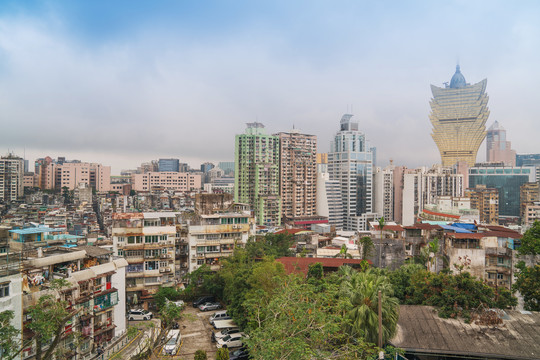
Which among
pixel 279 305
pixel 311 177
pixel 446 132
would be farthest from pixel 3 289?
pixel 446 132

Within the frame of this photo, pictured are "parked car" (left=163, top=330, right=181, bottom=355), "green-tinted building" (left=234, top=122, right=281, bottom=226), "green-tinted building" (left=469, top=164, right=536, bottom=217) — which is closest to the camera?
"parked car" (left=163, top=330, right=181, bottom=355)

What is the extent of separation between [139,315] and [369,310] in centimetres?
1590

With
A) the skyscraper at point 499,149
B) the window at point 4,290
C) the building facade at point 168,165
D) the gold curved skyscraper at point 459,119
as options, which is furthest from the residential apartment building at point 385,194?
the skyscraper at point 499,149

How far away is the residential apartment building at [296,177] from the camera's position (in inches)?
3137

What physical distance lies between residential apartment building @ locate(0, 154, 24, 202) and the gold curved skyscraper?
130316 mm

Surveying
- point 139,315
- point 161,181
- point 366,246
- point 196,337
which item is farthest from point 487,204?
point 139,315

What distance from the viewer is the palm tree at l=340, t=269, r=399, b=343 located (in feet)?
48.1

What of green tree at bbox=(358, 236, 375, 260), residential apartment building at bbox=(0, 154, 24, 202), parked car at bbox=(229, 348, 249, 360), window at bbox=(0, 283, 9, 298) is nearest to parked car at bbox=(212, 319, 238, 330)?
parked car at bbox=(229, 348, 249, 360)

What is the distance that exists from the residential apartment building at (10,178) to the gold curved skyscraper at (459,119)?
428 feet

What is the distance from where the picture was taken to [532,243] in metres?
21.6

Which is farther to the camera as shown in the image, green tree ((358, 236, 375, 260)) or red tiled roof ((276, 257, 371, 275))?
green tree ((358, 236, 375, 260))

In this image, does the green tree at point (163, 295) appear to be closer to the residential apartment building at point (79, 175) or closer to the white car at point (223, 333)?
the white car at point (223, 333)

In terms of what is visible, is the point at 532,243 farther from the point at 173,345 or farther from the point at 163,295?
the point at 163,295

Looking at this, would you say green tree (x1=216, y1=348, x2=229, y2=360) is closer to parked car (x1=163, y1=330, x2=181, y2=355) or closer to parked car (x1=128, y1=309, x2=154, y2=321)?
parked car (x1=163, y1=330, x2=181, y2=355)
